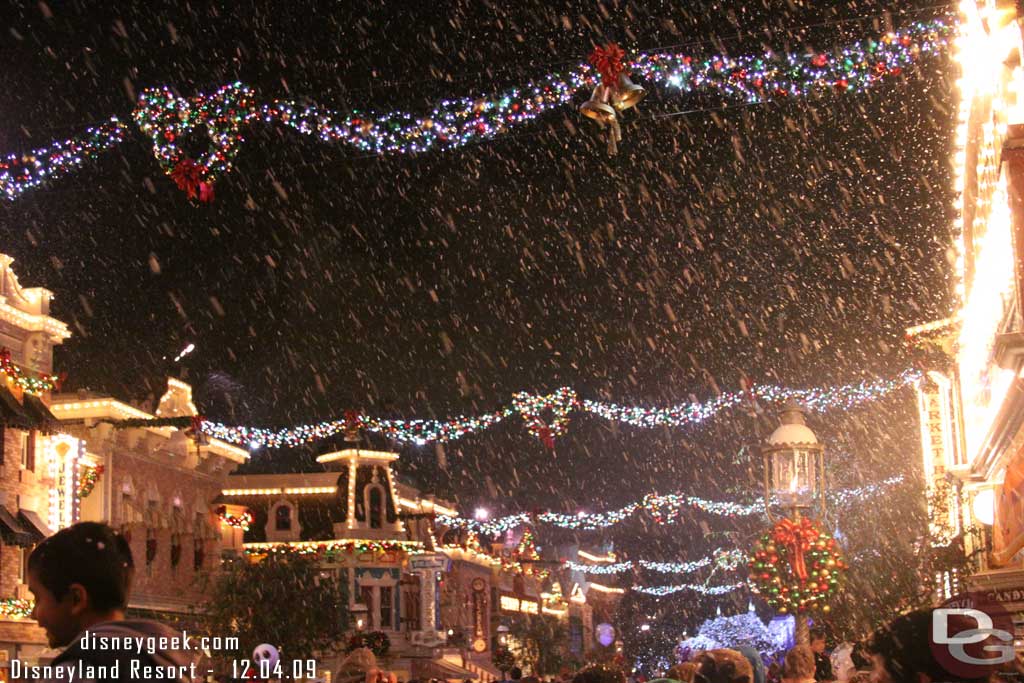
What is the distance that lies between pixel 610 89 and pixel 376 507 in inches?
1374

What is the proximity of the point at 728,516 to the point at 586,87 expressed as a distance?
49.6 metres

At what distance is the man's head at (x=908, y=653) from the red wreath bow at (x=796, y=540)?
1301 cm

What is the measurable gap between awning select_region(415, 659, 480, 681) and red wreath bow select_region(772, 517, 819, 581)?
101 feet

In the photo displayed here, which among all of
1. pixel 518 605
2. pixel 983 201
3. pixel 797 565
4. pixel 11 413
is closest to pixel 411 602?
pixel 518 605

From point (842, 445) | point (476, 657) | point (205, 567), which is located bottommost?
point (476, 657)

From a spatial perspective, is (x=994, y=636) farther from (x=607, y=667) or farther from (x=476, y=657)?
(x=476, y=657)

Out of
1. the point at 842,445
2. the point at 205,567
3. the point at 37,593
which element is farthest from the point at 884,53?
the point at 205,567

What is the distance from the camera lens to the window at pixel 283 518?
45.6 metres

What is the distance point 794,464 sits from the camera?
704 inches

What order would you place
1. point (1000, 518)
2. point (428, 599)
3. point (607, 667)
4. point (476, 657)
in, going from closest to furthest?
point (607, 667), point (1000, 518), point (428, 599), point (476, 657)

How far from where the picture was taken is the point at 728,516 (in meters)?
62.0

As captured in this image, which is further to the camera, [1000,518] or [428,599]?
[428,599]

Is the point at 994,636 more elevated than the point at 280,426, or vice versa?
the point at 280,426

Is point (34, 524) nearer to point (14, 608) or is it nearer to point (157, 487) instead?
point (14, 608)
